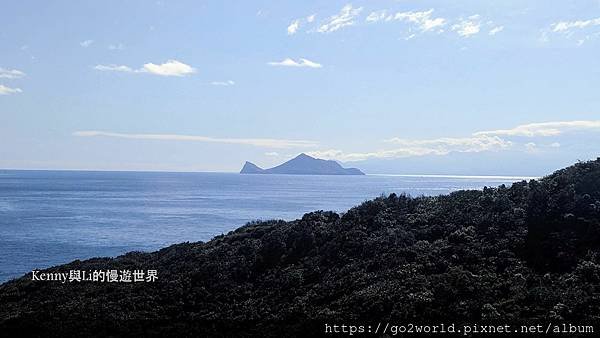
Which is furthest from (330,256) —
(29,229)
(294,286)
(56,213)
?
(56,213)

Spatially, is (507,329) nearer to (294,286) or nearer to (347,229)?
(294,286)

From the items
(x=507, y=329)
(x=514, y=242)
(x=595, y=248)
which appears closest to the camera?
(x=507, y=329)

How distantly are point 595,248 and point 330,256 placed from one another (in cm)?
1308

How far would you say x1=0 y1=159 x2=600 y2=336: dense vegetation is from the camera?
810 inches

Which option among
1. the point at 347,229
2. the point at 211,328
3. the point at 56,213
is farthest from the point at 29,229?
the point at 211,328

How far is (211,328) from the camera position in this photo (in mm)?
21000

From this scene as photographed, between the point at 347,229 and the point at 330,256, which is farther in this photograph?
the point at 347,229

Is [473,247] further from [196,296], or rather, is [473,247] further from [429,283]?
[196,296]

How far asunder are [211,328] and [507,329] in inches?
424

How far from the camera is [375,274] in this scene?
25.7 meters

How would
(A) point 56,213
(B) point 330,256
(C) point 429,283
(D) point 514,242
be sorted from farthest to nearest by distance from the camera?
1. (A) point 56,213
2. (B) point 330,256
3. (D) point 514,242
4. (C) point 429,283

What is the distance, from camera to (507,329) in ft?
56.0

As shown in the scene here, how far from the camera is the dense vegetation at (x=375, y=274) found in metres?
20.6

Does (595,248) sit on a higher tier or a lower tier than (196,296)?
higher
